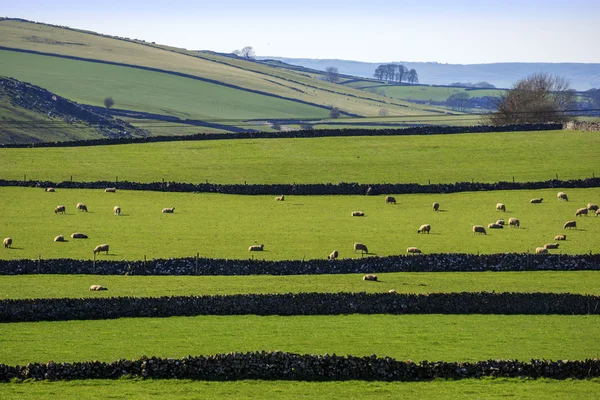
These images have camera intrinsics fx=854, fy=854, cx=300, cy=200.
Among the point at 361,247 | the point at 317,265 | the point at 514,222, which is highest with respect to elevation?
the point at 514,222

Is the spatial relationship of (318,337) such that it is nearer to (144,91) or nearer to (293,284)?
(293,284)

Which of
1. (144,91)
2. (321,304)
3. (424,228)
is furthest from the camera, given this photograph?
(144,91)

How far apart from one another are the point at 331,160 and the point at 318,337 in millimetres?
42995

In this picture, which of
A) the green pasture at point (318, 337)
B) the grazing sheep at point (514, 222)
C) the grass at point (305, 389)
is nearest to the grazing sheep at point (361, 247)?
the green pasture at point (318, 337)

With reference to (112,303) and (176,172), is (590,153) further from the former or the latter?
(112,303)

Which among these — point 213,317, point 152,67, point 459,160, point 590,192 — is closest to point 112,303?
point 213,317

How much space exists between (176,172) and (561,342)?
42.1m

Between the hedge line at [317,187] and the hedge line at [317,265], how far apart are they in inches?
811

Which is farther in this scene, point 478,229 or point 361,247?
point 478,229

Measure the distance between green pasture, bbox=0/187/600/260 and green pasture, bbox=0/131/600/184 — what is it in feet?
15.3

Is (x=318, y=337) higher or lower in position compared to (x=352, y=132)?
lower

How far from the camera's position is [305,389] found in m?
22.5

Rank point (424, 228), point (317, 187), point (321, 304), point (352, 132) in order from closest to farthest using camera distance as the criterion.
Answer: point (321, 304), point (424, 228), point (317, 187), point (352, 132)

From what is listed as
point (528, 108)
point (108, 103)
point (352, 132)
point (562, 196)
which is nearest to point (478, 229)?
point (562, 196)
